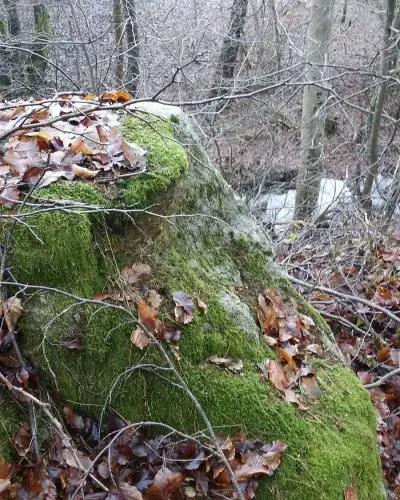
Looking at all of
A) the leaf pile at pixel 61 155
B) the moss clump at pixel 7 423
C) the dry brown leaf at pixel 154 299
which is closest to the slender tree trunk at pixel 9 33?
the leaf pile at pixel 61 155

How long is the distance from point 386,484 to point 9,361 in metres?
2.13

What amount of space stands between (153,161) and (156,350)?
97 cm

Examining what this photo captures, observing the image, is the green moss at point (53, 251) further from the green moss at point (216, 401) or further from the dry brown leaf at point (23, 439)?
the dry brown leaf at point (23, 439)

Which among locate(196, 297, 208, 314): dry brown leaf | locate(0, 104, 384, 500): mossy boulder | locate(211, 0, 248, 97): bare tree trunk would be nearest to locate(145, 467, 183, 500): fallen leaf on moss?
locate(0, 104, 384, 500): mossy boulder

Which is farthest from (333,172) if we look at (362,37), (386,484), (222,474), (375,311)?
(222,474)

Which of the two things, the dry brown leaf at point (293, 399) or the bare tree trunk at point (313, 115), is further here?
the bare tree trunk at point (313, 115)

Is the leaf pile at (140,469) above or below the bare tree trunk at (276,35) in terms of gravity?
below

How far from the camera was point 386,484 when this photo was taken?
2900 millimetres

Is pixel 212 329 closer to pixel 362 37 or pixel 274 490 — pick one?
pixel 274 490

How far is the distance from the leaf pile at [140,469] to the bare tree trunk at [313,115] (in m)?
6.86

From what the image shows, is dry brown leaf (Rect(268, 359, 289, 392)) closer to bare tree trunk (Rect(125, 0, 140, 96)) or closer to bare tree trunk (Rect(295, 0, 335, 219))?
bare tree trunk (Rect(295, 0, 335, 219))

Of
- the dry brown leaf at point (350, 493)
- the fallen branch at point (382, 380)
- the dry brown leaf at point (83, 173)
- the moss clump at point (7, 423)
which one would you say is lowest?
the fallen branch at point (382, 380)

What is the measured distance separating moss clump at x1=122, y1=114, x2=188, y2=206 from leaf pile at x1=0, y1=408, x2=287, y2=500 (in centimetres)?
106

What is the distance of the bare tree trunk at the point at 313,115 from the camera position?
30.1 ft
